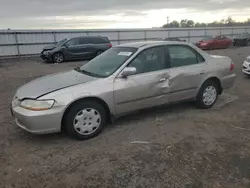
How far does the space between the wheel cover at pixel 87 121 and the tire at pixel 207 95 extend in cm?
242

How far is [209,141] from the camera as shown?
4.35 meters

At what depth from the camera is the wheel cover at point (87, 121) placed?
4350 mm

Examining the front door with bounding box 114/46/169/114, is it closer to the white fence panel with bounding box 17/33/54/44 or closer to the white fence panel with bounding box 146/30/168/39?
the white fence panel with bounding box 17/33/54/44

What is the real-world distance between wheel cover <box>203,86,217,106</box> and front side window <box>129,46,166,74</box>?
1289 mm

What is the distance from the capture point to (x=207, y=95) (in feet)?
19.5

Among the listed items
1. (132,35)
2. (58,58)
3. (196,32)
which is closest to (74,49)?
(58,58)

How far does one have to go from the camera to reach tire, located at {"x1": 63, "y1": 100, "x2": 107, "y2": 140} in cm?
428

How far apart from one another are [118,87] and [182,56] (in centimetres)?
171

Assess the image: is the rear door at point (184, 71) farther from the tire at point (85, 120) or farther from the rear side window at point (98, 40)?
the rear side window at point (98, 40)

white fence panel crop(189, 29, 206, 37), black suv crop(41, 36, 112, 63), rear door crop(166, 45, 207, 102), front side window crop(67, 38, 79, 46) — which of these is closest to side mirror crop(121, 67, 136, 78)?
rear door crop(166, 45, 207, 102)

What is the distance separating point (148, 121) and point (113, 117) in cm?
84

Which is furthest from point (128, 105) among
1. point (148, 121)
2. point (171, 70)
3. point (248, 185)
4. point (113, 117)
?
point (248, 185)

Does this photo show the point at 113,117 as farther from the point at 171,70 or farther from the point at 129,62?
the point at 171,70

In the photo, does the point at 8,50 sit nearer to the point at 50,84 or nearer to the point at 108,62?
the point at 108,62
